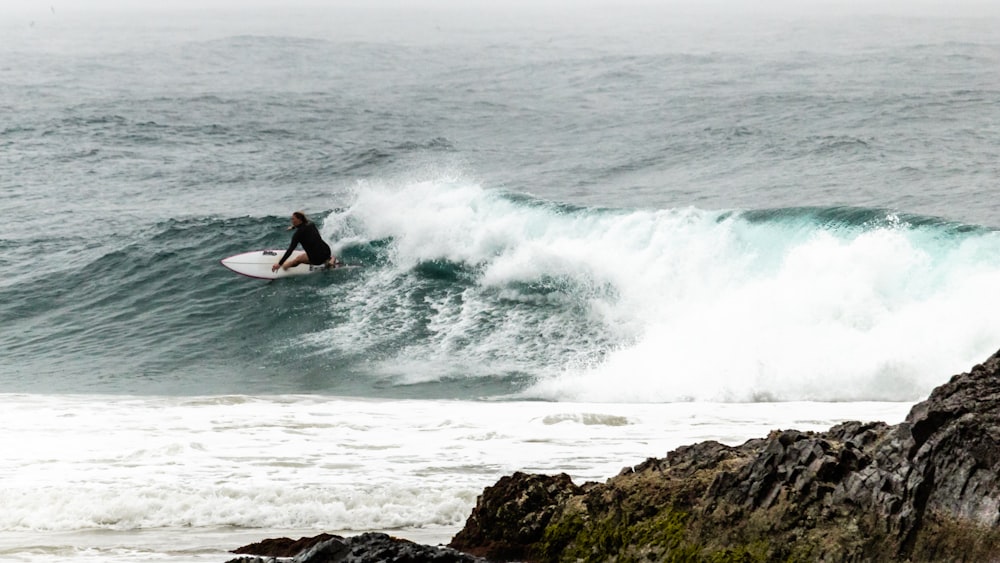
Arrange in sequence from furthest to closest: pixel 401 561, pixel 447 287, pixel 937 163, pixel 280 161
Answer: pixel 280 161 → pixel 937 163 → pixel 447 287 → pixel 401 561

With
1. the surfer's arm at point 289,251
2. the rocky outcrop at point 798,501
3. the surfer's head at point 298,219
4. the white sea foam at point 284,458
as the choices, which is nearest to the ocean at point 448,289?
the white sea foam at point 284,458

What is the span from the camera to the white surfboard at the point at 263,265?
19.9 meters

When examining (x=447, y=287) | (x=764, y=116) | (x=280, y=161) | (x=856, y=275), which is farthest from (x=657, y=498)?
(x=764, y=116)

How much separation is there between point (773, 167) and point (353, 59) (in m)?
31.9

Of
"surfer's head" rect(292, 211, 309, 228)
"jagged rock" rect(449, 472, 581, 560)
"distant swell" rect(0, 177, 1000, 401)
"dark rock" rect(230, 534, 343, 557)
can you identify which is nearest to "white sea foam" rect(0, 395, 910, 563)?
"dark rock" rect(230, 534, 343, 557)

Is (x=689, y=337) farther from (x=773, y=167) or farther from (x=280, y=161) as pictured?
(x=280, y=161)

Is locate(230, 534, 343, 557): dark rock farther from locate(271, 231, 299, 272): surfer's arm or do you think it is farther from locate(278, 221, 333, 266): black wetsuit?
locate(278, 221, 333, 266): black wetsuit

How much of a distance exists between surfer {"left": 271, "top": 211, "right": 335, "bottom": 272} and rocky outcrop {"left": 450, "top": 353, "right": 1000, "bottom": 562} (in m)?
12.3

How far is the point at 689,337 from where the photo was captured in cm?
1557

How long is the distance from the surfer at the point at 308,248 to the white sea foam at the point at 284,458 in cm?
573

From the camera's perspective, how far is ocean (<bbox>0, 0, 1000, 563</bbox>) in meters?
10.4

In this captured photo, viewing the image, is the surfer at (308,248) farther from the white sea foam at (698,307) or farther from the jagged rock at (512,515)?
the jagged rock at (512,515)

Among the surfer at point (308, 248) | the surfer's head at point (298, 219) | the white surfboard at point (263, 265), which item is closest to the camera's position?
the surfer's head at point (298, 219)

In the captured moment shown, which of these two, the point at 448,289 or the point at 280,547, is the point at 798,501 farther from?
the point at 448,289
